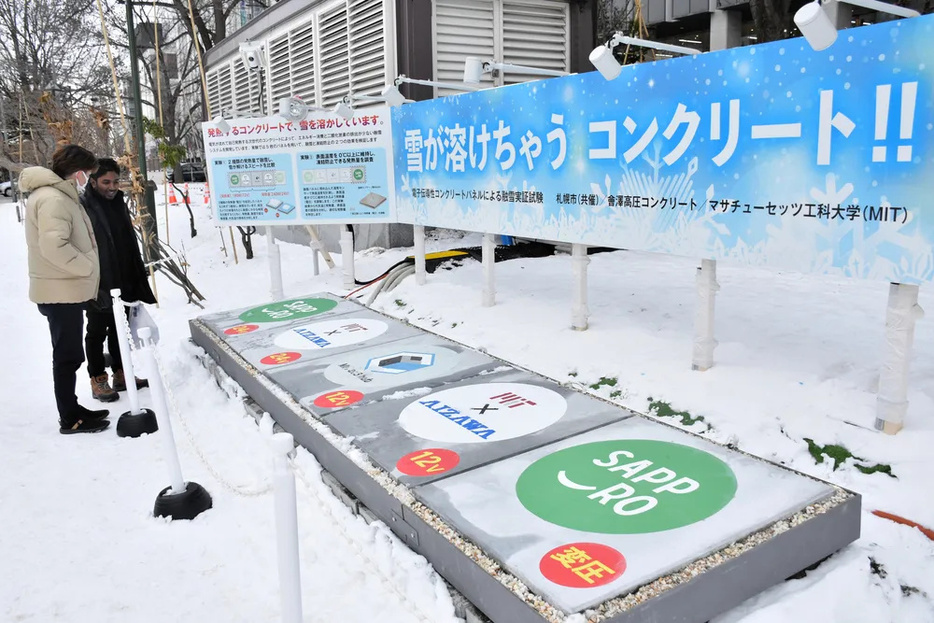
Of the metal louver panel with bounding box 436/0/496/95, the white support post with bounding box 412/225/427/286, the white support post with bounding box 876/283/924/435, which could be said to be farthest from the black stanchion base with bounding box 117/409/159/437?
the metal louver panel with bounding box 436/0/496/95

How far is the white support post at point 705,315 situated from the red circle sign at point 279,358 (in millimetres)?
2911

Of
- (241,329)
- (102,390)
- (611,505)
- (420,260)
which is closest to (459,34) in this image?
(420,260)

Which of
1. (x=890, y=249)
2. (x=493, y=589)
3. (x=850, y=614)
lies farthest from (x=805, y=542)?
(x=890, y=249)

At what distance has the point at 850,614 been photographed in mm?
2553

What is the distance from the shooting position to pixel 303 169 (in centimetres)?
782

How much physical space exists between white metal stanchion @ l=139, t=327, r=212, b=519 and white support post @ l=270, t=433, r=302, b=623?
151 centimetres

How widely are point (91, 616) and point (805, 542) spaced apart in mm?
2874

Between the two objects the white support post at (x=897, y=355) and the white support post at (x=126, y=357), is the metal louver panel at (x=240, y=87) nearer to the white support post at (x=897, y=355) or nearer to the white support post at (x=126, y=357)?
the white support post at (x=126, y=357)

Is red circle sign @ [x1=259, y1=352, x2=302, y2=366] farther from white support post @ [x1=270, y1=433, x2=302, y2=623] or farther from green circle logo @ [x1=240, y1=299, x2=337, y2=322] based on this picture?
white support post @ [x1=270, y1=433, x2=302, y2=623]

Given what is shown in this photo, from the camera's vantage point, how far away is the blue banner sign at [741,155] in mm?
3348

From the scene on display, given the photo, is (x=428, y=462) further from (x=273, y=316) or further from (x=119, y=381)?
(x=273, y=316)

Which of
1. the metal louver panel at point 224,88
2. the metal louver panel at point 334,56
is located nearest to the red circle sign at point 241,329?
the metal louver panel at point 334,56

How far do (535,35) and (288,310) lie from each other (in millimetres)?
6425

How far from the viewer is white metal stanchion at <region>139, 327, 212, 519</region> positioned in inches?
141
